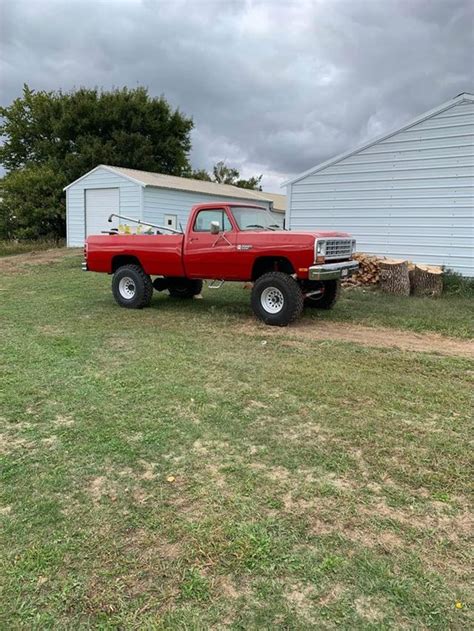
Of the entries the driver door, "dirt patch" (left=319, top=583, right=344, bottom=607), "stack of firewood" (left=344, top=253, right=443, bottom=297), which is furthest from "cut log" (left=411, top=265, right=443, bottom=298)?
"dirt patch" (left=319, top=583, right=344, bottom=607)

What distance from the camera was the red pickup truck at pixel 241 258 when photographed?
7.41 metres

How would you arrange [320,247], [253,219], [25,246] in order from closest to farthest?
[320,247]
[253,219]
[25,246]

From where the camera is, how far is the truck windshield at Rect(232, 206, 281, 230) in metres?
8.16

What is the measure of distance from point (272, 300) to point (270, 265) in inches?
23.1

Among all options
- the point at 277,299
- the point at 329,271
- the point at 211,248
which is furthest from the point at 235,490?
the point at 211,248

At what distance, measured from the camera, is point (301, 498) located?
288cm

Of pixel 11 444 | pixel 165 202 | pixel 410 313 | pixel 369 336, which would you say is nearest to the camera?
pixel 11 444

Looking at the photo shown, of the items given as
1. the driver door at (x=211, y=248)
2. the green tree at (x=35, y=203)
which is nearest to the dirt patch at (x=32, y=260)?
the green tree at (x=35, y=203)

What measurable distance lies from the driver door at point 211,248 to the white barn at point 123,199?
11.1 metres

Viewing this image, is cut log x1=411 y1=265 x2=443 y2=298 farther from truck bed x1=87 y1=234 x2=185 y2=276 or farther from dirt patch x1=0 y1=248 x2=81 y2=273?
dirt patch x1=0 y1=248 x2=81 y2=273

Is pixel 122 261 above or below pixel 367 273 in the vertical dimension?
above

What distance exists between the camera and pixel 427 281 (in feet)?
36.0

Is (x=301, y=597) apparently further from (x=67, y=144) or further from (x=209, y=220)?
(x=67, y=144)

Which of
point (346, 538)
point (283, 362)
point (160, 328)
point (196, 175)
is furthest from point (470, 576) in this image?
point (196, 175)
